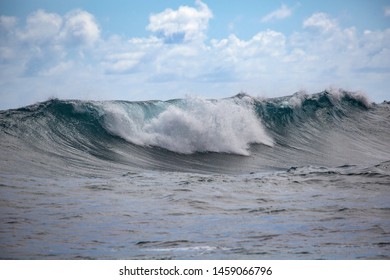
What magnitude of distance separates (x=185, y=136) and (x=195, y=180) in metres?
5.65

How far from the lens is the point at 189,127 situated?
17641 mm

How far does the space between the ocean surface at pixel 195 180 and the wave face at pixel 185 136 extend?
5 cm

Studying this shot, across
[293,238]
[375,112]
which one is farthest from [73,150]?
[375,112]

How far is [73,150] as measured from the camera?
569 inches

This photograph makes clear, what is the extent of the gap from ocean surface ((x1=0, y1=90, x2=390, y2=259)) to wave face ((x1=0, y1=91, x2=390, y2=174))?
48 mm

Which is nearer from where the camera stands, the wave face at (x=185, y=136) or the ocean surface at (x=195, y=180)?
the ocean surface at (x=195, y=180)

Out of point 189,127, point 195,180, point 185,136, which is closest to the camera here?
point 195,180

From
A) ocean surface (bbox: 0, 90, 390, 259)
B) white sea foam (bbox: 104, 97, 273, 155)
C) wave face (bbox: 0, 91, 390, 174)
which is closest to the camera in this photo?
ocean surface (bbox: 0, 90, 390, 259)

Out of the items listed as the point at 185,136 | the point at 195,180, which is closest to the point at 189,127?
the point at 185,136

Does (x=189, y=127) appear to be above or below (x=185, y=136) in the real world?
above

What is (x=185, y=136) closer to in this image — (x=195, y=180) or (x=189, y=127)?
(x=189, y=127)

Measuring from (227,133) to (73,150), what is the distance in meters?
5.65

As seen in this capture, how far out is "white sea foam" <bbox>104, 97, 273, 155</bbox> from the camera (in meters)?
16.9

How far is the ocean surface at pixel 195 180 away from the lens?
21.4 ft
